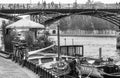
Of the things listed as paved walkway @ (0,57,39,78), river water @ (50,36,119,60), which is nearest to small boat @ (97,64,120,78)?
paved walkway @ (0,57,39,78)

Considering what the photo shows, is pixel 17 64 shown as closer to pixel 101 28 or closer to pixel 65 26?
pixel 65 26

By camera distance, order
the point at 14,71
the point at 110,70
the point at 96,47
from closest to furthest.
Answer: the point at 14,71 < the point at 110,70 < the point at 96,47

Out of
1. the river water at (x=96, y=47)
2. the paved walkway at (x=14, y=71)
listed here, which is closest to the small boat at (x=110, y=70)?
the paved walkway at (x=14, y=71)

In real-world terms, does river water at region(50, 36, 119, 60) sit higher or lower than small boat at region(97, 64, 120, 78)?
lower

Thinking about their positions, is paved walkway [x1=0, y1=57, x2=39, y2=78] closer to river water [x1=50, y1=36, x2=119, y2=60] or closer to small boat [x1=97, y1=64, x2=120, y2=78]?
small boat [x1=97, y1=64, x2=120, y2=78]

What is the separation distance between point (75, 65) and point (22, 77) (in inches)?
176

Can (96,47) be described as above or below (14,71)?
below

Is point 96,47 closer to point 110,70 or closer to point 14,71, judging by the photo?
point 110,70

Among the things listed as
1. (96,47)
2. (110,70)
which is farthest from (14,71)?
(96,47)

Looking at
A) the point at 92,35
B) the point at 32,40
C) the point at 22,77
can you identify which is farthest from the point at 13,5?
the point at 92,35

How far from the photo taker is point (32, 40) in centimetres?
3772

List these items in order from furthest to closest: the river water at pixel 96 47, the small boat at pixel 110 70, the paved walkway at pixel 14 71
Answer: the river water at pixel 96 47 < the small boat at pixel 110 70 < the paved walkway at pixel 14 71

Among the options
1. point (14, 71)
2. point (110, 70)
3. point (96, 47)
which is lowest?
point (96, 47)

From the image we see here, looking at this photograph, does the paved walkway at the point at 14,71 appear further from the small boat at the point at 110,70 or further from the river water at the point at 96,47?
the river water at the point at 96,47
